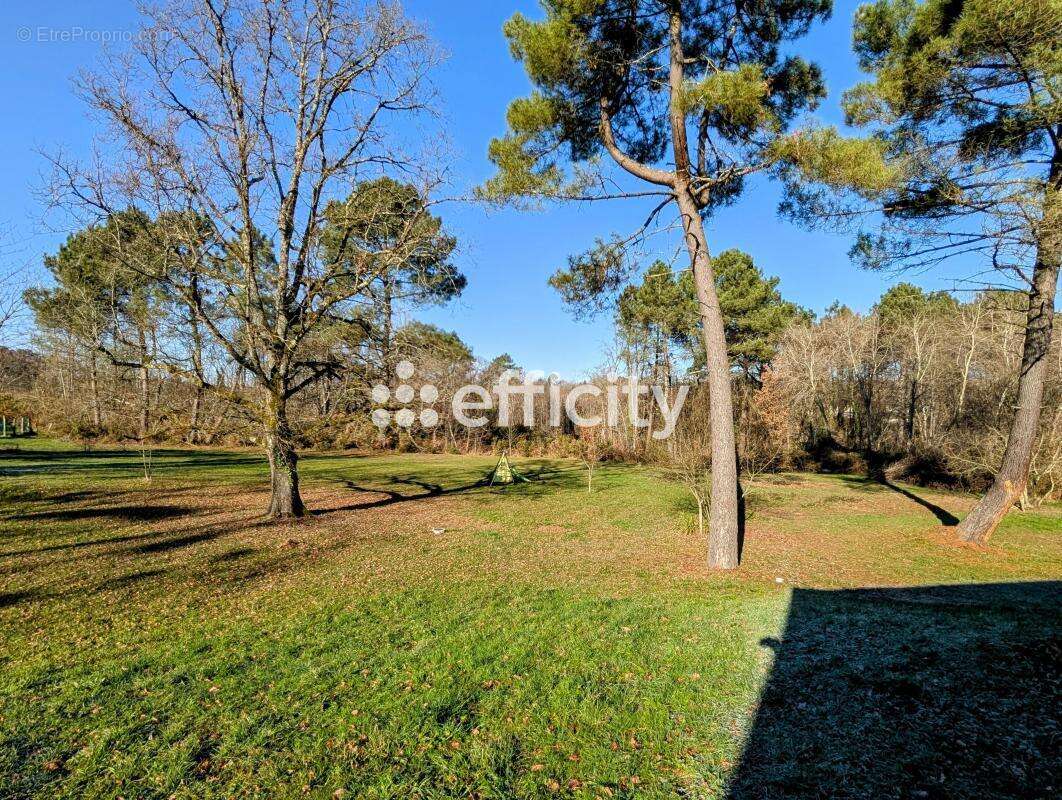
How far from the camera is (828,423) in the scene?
24500mm

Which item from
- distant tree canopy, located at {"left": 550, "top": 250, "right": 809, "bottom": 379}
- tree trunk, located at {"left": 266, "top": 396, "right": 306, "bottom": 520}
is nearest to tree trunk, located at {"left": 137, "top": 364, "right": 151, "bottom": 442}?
tree trunk, located at {"left": 266, "top": 396, "right": 306, "bottom": 520}

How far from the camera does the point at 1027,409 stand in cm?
709

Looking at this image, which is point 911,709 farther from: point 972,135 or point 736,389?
point 736,389

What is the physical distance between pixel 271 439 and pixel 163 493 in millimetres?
5832

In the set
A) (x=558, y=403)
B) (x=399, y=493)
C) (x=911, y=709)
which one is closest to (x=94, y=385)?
(x=399, y=493)

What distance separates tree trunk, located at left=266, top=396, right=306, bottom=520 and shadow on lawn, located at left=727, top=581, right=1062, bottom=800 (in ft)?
24.8

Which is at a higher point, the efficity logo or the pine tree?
the pine tree

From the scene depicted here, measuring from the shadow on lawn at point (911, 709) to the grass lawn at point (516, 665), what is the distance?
0.7 inches

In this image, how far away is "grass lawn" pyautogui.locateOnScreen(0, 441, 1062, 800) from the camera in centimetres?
238

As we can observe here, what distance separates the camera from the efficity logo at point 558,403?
22.5m

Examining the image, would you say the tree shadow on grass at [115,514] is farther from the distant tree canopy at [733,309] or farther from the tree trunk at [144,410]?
the distant tree canopy at [733,309]

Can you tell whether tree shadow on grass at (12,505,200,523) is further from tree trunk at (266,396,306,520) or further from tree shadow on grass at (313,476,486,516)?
tree shadow on grass at (313,476,486,516)

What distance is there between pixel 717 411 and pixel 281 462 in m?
7.56

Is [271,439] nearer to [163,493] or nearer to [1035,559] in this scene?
[163,493]
